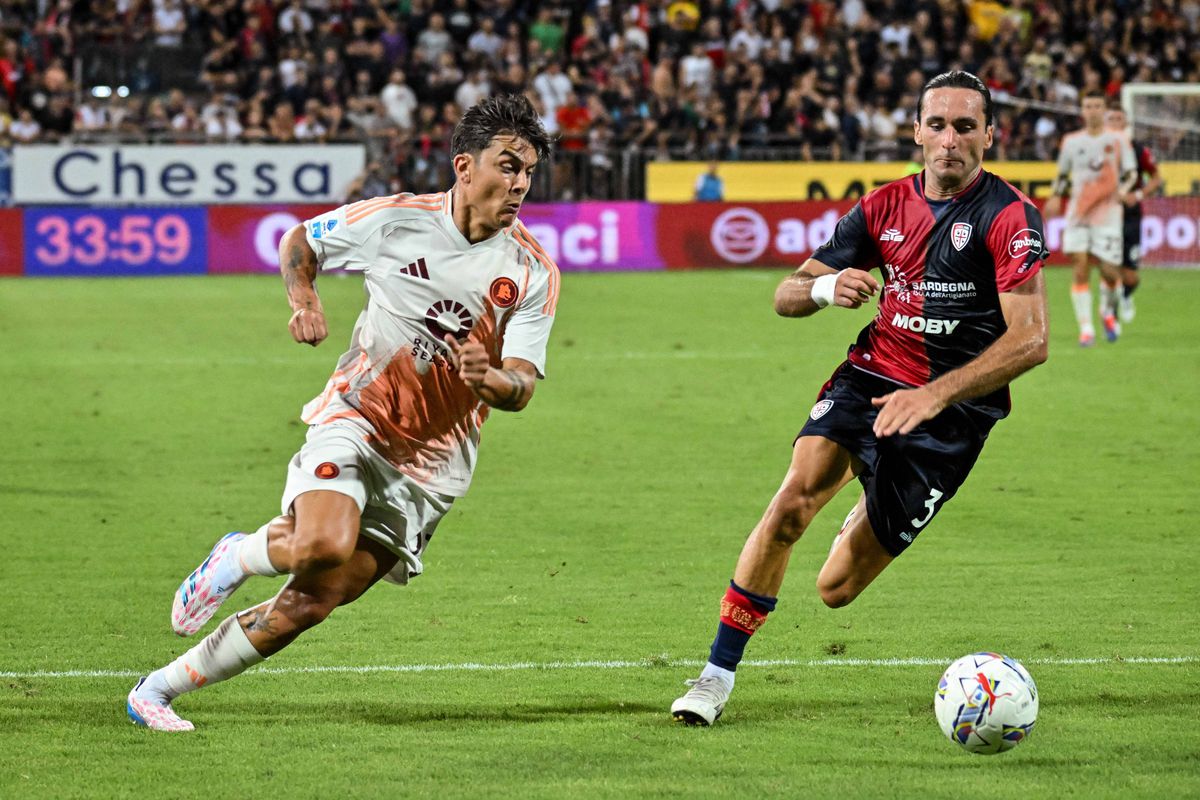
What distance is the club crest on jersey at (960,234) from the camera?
5.97 m

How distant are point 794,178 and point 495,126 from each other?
22852 mm

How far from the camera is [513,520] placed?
31.1 feet

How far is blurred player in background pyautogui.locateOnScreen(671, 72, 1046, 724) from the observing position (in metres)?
5.84

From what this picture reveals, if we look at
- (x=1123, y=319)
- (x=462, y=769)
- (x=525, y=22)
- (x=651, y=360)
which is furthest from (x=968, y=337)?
(x=525, y=22)

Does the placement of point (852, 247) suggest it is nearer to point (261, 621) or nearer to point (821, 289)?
point (821, 289)

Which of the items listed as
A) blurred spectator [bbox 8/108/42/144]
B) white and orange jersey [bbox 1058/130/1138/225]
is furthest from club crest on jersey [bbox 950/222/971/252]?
blurred spectator [bbox 8/108/42/144]

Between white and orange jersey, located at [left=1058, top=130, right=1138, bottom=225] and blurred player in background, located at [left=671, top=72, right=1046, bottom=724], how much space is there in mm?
12075

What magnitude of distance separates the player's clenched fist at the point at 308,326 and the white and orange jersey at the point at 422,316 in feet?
1.02

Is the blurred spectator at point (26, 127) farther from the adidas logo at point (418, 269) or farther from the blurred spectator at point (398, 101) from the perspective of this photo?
the adidas logo at point (418, 269)

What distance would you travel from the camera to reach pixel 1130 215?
65.3ft

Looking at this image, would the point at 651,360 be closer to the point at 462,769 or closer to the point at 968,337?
the point at 968,337

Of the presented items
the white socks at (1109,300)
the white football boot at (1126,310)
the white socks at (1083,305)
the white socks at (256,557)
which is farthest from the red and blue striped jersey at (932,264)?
the white football boot at (1126,310)

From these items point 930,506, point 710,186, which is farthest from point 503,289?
point 710,186

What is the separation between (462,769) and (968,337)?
2.32 m
